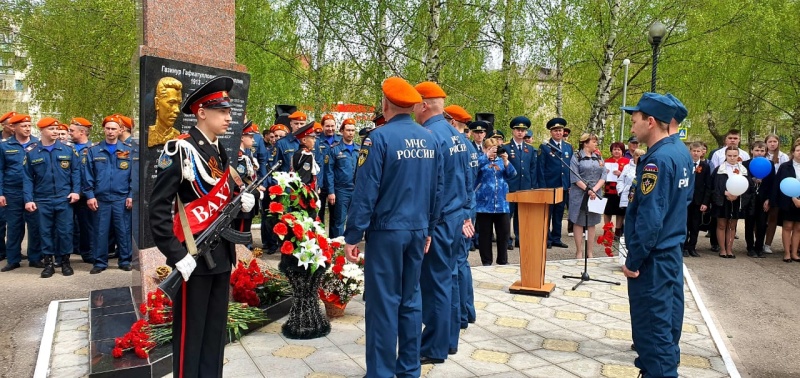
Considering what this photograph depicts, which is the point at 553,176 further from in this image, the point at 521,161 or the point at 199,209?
Answer: the point at 199,209

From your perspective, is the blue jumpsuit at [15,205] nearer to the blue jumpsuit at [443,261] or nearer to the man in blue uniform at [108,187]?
the man in blue uniform at [108,187]

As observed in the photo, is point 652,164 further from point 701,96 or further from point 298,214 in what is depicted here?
point 701,96

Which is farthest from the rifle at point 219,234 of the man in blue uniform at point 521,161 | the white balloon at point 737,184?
the white balloon at point 737,184

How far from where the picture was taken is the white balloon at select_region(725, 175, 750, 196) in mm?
10312

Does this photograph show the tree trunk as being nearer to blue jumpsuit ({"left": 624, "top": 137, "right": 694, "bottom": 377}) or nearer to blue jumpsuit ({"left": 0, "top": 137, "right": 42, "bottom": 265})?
blue jumpsuit ({"left": 624, "top": 137, "right": 694, "bottom": 377})

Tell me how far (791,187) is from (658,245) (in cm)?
799

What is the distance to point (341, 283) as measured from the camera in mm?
5820

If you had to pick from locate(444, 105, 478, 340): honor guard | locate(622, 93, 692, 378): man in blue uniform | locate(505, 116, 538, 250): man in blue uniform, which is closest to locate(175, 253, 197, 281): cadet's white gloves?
locate(444, 105, 478, 340): honor guard

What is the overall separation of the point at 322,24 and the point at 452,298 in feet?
42.2

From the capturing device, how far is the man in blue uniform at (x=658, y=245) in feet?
12.8

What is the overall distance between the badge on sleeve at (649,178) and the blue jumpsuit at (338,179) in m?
7.19

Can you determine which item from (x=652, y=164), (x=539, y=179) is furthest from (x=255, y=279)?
(x=539, y=179)

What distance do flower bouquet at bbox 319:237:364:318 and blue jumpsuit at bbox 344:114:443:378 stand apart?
165cm

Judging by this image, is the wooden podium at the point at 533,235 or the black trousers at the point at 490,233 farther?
the black trousers at the point at 490,233
